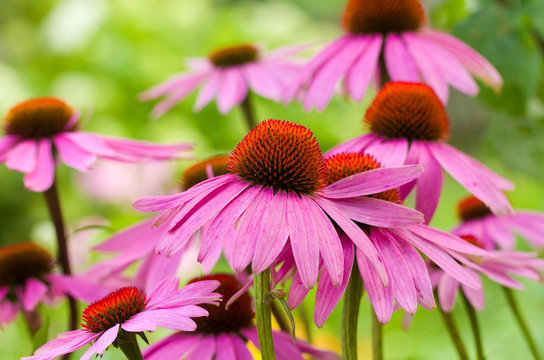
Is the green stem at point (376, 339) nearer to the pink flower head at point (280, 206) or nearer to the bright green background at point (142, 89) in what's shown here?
the pink flower head at point (280, 206)

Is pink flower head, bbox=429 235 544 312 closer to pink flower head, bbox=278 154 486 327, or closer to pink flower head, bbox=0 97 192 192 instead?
pink flower head, bbox=278 154 486 327

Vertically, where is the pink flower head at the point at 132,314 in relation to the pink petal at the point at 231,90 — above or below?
below

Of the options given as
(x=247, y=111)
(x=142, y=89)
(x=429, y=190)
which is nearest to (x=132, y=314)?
(x=429, y=190)

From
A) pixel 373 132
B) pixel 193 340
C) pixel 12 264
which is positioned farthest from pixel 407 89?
pixel 12 264

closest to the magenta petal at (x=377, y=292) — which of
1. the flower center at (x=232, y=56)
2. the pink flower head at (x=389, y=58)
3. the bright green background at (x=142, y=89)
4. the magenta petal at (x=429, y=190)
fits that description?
the magenta petal at (x=429, y=190)

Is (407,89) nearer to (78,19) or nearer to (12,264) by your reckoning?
(12,264)

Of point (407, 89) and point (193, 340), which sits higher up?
point (407, 89)
